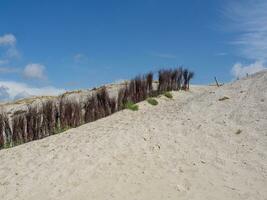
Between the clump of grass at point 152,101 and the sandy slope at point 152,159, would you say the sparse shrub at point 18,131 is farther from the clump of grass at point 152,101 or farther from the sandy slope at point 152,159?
the clump of grass at point 152,101

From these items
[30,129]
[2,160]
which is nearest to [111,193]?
→ [2,160]

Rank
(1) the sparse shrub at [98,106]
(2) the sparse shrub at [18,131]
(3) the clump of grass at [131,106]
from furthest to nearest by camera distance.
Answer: (3) the clump of grass at [131,106], (1) the sparse shrub at [98,106], (2) the sparse shrub at [18,131]

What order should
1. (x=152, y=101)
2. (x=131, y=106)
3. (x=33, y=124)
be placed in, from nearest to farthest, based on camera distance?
(x=33, y=124), (x=131, y=106), (x=152, y=101)

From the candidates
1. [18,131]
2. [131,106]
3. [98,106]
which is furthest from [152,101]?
[18,131]

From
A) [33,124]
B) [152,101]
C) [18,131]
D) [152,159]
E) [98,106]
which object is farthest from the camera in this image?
[152,101]

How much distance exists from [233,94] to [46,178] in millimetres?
7474

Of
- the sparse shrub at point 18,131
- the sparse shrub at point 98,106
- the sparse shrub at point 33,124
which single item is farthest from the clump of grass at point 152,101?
the sparse shrub at point 18,131

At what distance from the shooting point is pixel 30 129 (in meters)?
13.0

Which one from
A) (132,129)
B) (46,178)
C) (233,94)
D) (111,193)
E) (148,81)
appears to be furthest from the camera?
(148,81)

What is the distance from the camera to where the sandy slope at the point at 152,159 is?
8734 millimetres

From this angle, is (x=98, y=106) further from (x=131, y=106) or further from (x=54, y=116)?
A: (x=54, y=116)

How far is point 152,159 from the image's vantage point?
9898mm

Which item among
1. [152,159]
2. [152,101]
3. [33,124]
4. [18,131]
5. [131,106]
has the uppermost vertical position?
[152,101]

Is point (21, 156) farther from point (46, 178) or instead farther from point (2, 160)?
point (46, 178)
